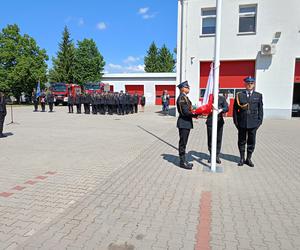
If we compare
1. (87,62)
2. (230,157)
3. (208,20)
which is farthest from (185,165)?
(87,62)

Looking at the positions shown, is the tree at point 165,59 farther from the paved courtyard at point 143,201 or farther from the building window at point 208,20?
the paved courtyard at point 143,201

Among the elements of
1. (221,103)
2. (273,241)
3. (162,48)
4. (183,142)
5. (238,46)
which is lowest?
(273,241)

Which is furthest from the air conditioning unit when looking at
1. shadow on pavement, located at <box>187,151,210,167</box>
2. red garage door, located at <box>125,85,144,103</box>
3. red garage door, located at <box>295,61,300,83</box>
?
red garage door, located at <box>125,85,144,103</box>

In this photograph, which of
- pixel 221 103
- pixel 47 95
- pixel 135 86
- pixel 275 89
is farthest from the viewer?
pixel 135 86

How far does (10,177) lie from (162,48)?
71176mm

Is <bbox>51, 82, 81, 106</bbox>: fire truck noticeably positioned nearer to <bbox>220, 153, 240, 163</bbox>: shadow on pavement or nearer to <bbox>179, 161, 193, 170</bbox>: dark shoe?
<bbox>220, 153, 240, 163</bbox>: shadow on pavement

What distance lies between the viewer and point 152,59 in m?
72.1

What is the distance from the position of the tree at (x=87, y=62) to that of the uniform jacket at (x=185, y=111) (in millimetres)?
41700

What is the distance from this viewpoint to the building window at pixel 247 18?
1688cm

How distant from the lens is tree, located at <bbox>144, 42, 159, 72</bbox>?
233 ft

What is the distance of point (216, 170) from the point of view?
19.6ft

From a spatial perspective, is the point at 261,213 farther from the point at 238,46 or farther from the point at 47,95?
the point at 47,95

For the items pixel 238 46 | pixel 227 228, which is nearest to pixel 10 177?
pixel 227 228

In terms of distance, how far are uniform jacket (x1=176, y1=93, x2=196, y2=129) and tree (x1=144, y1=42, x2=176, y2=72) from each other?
65.8 meters
